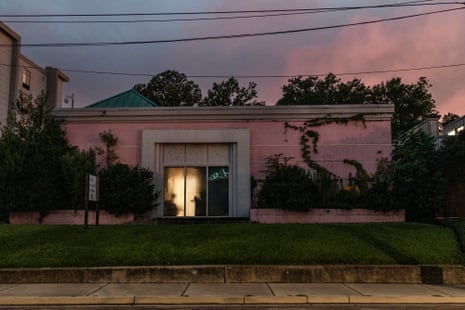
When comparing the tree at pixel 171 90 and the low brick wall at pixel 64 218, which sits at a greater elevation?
the tree at pixel 171 90

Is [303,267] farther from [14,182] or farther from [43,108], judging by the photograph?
[43,108]

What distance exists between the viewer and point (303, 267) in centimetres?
980

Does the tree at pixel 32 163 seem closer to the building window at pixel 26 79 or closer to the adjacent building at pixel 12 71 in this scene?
the adjacent building at pixel 12 71

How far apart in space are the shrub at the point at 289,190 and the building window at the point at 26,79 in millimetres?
29727

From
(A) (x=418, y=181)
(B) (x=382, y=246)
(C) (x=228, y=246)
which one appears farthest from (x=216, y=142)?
(B) (x=382, y=246)

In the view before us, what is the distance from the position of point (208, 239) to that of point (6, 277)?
16.0 ft

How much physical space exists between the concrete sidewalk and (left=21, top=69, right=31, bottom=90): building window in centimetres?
3277

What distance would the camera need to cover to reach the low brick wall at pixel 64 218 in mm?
16062

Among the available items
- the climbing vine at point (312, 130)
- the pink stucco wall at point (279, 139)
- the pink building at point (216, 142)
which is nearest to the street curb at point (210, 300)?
the pink building at point (216, 142)

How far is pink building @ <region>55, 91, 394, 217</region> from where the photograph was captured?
702 inches

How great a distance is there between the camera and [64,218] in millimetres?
16062

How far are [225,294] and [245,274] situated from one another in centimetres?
146

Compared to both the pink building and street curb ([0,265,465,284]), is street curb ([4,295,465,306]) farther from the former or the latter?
the pink building

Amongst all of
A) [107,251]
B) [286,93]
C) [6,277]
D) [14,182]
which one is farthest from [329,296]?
[286,93]
